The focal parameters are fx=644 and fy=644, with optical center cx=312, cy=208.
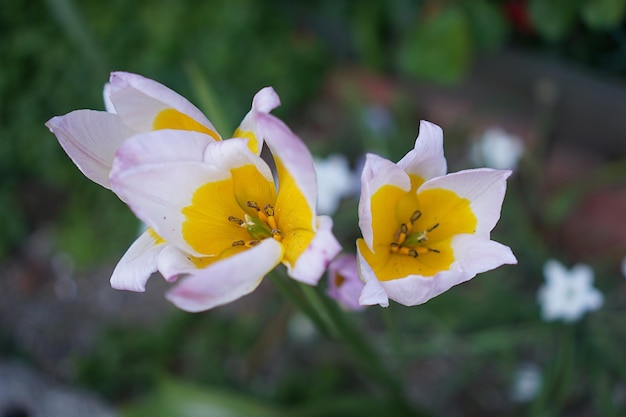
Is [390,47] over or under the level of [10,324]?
over

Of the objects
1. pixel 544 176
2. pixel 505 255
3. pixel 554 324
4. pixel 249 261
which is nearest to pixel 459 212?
pixel 505 255

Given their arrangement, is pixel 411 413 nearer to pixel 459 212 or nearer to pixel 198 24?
pixel 459 212

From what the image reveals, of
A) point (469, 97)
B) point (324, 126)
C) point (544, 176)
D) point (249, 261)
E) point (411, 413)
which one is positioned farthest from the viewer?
point (324, 126)

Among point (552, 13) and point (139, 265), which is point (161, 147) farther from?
point (552, 13)

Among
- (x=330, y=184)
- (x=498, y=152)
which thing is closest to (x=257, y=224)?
(x=330, y=184)

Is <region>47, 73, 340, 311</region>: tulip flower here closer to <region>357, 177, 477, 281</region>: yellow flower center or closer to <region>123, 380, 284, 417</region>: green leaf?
<region>357, 177, 477, 281</region>: yellow flower center

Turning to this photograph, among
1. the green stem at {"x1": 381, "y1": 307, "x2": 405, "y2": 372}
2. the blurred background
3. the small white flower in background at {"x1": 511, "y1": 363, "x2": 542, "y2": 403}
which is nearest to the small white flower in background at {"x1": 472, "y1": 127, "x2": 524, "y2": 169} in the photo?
the blurred background
